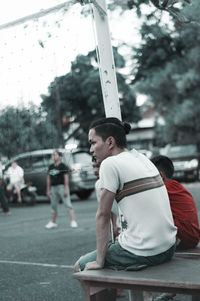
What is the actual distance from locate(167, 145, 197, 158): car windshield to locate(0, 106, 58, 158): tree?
17.2 metres

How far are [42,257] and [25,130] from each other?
299 centimetres

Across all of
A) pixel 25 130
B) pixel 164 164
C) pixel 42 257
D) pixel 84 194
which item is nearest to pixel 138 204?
pixel 164 164

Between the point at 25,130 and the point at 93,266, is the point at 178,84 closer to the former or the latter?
the point at 25,130

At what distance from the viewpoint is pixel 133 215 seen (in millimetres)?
3170

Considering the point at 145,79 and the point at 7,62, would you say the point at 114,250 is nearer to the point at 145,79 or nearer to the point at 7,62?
the point at 7,62

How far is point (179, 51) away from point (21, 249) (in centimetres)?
1916

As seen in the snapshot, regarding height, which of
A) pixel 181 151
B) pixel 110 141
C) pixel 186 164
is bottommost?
pixel 110 141

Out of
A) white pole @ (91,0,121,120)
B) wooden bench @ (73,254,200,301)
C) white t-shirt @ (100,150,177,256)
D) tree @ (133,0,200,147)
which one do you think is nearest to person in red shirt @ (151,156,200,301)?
white pole @ (91,0,121,120)

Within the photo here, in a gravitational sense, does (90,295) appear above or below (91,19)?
below

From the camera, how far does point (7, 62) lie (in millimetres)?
4934

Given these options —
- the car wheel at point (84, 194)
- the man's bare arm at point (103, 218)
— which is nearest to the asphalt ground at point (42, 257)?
the man's bare arm at point (103, 218)

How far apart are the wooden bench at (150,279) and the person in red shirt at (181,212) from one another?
88 centimetres

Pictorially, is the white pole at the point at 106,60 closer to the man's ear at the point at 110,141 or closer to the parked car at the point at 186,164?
the man's ear at the point at 110,141

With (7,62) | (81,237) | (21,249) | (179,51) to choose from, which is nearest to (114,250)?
(7,62)
